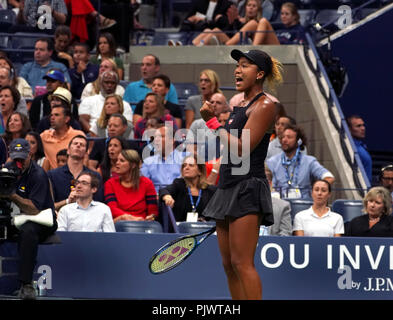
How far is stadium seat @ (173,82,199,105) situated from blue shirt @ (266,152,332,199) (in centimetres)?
250

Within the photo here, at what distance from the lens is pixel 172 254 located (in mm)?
6617

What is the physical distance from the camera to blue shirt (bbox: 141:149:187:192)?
10383 mm

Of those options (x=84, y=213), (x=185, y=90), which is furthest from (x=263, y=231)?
(x=185, y=90)

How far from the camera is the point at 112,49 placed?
13000 millimetres

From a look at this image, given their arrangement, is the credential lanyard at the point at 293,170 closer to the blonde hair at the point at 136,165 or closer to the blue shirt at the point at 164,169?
the blue shirt at the point at 164,169

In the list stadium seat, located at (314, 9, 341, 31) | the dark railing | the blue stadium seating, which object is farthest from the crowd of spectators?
stadium seat, located at (314, 9, 341, 31)

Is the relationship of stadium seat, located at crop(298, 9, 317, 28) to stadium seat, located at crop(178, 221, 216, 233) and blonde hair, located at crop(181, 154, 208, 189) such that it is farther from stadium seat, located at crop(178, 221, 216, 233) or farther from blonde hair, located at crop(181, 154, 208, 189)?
stadium seat, located at crop(178, 221, 216, 233)

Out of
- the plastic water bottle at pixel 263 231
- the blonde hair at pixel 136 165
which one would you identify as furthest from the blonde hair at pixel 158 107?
the plastic water bottle at pixel 263 231

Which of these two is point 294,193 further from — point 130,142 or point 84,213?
point 84,213

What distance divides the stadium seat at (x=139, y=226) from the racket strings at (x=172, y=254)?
2725 millimetres

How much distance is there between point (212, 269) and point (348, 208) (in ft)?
6.10

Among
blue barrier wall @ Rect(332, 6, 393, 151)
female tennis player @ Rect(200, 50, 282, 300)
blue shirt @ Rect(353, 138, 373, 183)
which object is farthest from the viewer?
blue barrier wall @ Rect(332, 6, 393, 151)
